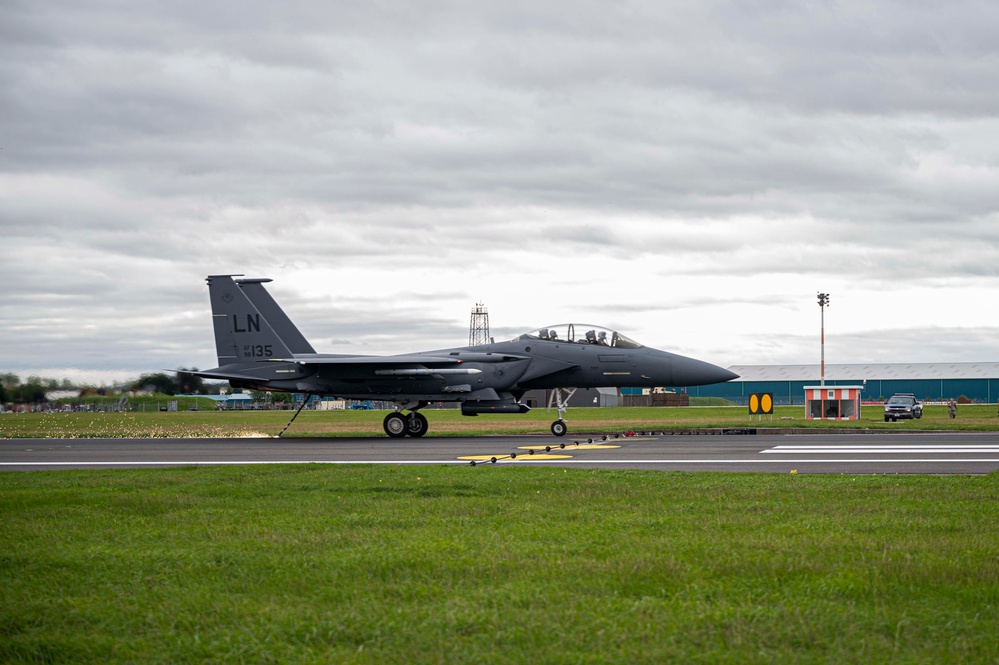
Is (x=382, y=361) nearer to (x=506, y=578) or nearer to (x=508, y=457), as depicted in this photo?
(x=508, y=457)

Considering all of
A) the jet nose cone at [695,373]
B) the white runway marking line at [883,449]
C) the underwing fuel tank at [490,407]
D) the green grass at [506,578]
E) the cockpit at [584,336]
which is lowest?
the white runway marking line at [883,449]

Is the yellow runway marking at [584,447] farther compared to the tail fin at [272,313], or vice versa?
the tail fin at [272,313]

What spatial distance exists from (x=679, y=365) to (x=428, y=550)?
792 inches

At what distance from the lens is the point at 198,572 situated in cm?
577

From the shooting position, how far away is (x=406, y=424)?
26.3m

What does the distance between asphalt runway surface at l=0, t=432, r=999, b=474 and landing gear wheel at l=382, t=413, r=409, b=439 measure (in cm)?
185

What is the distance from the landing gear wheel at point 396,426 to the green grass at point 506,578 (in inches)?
649

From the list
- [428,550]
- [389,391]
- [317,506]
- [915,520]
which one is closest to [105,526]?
[317,506]

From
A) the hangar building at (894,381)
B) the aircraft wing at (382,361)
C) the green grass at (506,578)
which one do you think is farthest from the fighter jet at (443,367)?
the hangar building at (894,381)

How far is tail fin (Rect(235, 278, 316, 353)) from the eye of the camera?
2686cm

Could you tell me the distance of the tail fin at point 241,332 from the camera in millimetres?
26500

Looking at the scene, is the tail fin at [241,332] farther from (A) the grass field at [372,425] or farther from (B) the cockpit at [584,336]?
(B) the cockpit at [584,336]

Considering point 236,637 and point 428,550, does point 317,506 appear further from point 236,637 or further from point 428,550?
point 236,637

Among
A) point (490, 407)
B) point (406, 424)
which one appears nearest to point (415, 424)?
point (406, 424)
